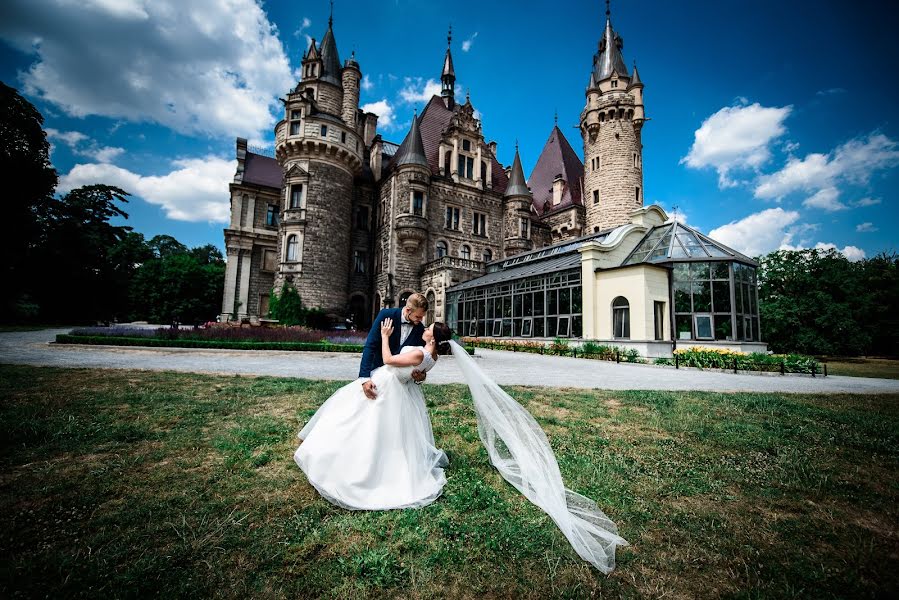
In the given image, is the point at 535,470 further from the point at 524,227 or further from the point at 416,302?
the point at 524,227

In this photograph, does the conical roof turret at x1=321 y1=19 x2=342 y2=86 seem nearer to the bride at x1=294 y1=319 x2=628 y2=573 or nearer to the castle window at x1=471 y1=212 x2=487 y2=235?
the castle window at x1=471 y1=212 x2=487 y2=235

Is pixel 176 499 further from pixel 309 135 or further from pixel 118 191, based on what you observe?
pixel 118 191

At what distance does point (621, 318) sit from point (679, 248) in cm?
457

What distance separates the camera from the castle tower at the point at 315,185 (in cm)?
2680

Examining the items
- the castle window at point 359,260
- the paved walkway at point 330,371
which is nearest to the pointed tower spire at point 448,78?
the castle window at point 359,260

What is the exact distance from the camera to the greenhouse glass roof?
17.7m

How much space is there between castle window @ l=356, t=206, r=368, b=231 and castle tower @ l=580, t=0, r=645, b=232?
765 inches

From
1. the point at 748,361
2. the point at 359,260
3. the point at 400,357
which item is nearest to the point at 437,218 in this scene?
the point at 359,260

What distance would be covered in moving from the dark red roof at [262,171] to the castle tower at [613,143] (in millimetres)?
27516

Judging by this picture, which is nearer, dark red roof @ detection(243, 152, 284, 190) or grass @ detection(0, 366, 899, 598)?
grass @ detection(0, 366, 899, 598)

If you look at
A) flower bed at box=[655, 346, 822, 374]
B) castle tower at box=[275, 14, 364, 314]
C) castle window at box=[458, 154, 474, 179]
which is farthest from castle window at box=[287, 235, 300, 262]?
flower bed at box=[655, 346, 822, 374]

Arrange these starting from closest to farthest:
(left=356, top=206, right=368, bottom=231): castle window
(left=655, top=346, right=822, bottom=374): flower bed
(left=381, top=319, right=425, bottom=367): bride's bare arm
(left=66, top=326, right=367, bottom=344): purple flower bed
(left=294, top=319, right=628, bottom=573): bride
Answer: (left=294, top=319, right=628, bottom=573): bride
(left=381, top=319, right=425, bottom=367): bride's bare arm
(left=655, top=346, right=822, bottom=374): flower bed
(left=66, top=326, right=367, bottom=344): purple flower bed
(left=356, top=206, right=368, bottom=231): castle window

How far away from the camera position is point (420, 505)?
300 centimetres

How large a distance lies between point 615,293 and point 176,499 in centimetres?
1892
